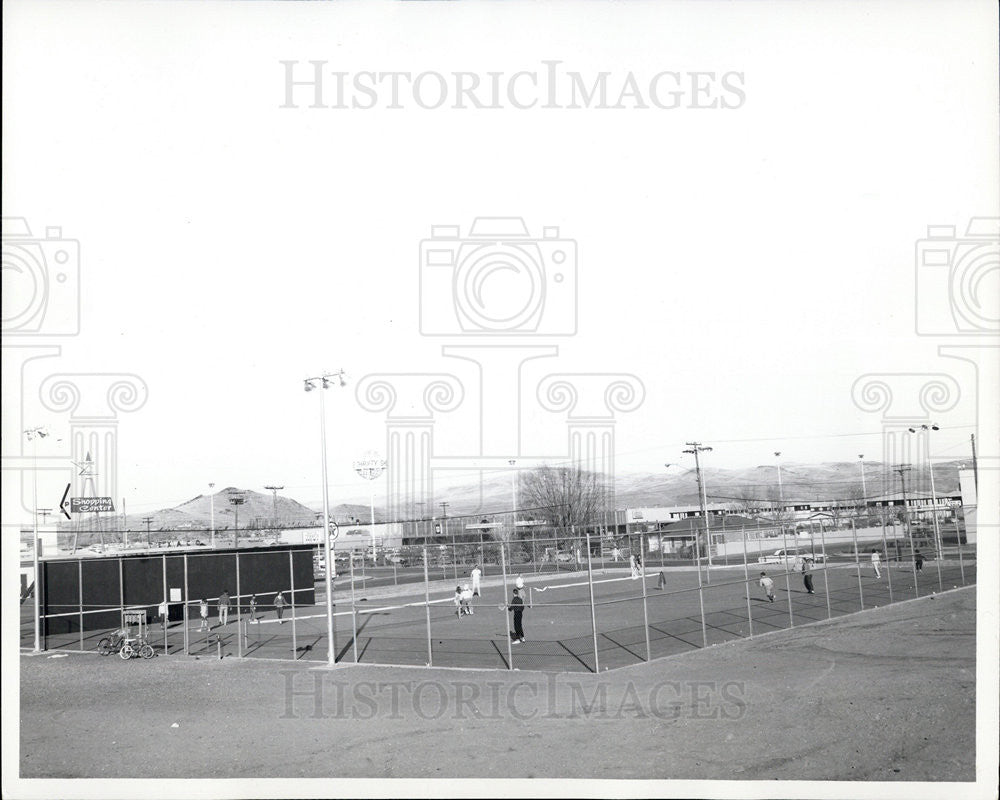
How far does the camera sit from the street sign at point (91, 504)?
26.2 metres

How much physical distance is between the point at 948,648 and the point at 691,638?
5.82m

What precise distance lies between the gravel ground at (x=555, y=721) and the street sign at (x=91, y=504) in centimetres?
854

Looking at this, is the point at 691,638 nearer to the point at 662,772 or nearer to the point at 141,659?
the point at 662,772

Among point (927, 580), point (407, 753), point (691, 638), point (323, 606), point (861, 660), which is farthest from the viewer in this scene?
point (323, 606)

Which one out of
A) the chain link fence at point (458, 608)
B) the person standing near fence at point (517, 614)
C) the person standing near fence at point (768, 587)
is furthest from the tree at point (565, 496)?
the person standing near fence at point (517, 614)

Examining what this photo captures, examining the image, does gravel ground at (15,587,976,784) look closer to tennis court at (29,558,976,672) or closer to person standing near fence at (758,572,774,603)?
tennis court at (29,558,976,672)

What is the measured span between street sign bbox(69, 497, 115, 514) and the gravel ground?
8.54 m

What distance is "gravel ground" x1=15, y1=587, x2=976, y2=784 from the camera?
1132cm

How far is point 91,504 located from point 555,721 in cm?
2186

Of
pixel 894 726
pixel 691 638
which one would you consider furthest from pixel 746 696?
pixel 691 638

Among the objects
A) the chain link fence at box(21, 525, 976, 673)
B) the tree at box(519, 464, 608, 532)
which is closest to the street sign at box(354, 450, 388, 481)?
the chain link fence at box(21, 525, 976, 673)

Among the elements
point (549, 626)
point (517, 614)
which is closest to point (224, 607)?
point (549, 626)

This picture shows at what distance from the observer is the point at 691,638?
20938 millimetres

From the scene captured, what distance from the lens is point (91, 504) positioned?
94.9ft
